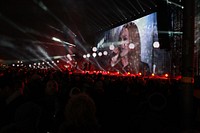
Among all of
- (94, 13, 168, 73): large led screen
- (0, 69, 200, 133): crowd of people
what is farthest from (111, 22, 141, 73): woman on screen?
(0, 69, 200, 133): crowd of people

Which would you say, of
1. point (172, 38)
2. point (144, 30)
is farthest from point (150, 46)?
point (172, 38)

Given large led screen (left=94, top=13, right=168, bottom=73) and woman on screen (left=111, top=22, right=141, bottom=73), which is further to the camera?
woman on screen (left=111, top=22, right=141, bottom=73)

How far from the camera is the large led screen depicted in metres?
25.4

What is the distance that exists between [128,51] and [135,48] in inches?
59.0

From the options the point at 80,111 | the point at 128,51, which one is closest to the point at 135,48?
the point at 128,51

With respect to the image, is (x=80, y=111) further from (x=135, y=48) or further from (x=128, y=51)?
(x=128, y=51)

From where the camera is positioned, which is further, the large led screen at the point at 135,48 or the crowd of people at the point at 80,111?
the large led screen at the point at 135,48

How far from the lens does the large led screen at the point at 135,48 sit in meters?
25.4

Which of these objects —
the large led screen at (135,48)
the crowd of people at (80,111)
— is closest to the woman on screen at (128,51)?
the large led screen at (135,48)

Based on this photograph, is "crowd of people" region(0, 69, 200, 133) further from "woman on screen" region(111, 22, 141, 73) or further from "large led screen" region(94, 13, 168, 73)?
"woman on screen" region(111, 22, 141, 73)

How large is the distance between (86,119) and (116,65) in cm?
3085

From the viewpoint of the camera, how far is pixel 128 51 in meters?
30.2

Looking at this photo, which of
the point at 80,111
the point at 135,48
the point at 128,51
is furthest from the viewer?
the point at 128,51

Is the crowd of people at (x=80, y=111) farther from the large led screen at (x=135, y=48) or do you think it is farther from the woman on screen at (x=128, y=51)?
the woman on screen at (x=128, y=51)
